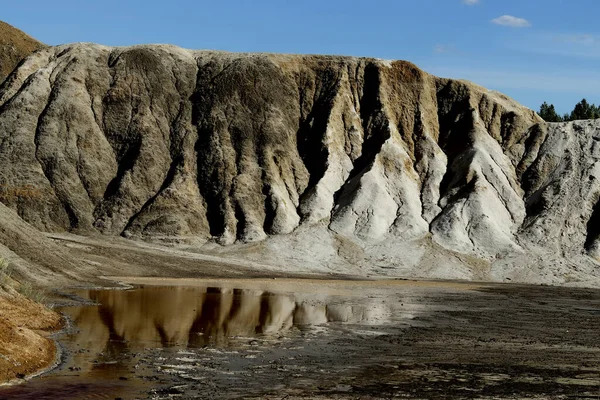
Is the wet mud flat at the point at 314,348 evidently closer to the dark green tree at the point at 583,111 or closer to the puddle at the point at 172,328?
the puddle at the point at 172,328

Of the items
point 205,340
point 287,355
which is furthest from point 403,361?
point 205,340

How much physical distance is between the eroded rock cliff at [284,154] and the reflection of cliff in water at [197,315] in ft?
116

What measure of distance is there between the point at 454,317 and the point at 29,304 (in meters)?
21.4

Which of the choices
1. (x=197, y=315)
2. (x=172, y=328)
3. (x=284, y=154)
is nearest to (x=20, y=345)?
(x=172, y=328)

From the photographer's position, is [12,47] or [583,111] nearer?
[12,47]

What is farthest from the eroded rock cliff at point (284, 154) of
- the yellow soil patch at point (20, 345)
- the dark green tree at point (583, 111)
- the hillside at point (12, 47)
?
the yellow soil patch at point (20, 345)

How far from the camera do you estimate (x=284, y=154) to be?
317ft

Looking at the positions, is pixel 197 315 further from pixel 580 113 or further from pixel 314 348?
pixel 580 113

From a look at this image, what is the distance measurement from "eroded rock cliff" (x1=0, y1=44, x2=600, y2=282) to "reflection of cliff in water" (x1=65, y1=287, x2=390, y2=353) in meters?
35.2

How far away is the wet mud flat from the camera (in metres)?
21.2

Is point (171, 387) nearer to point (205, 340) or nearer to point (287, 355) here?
point (287, 355)

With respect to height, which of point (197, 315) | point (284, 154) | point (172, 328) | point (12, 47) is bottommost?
point (197, 315)

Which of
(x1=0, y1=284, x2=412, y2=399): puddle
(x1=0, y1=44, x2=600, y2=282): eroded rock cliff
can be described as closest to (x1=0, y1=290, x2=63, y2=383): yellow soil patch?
(x1=0, y1=284, x2=412, y2=399): puddle

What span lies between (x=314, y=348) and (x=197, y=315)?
33.8 feet
